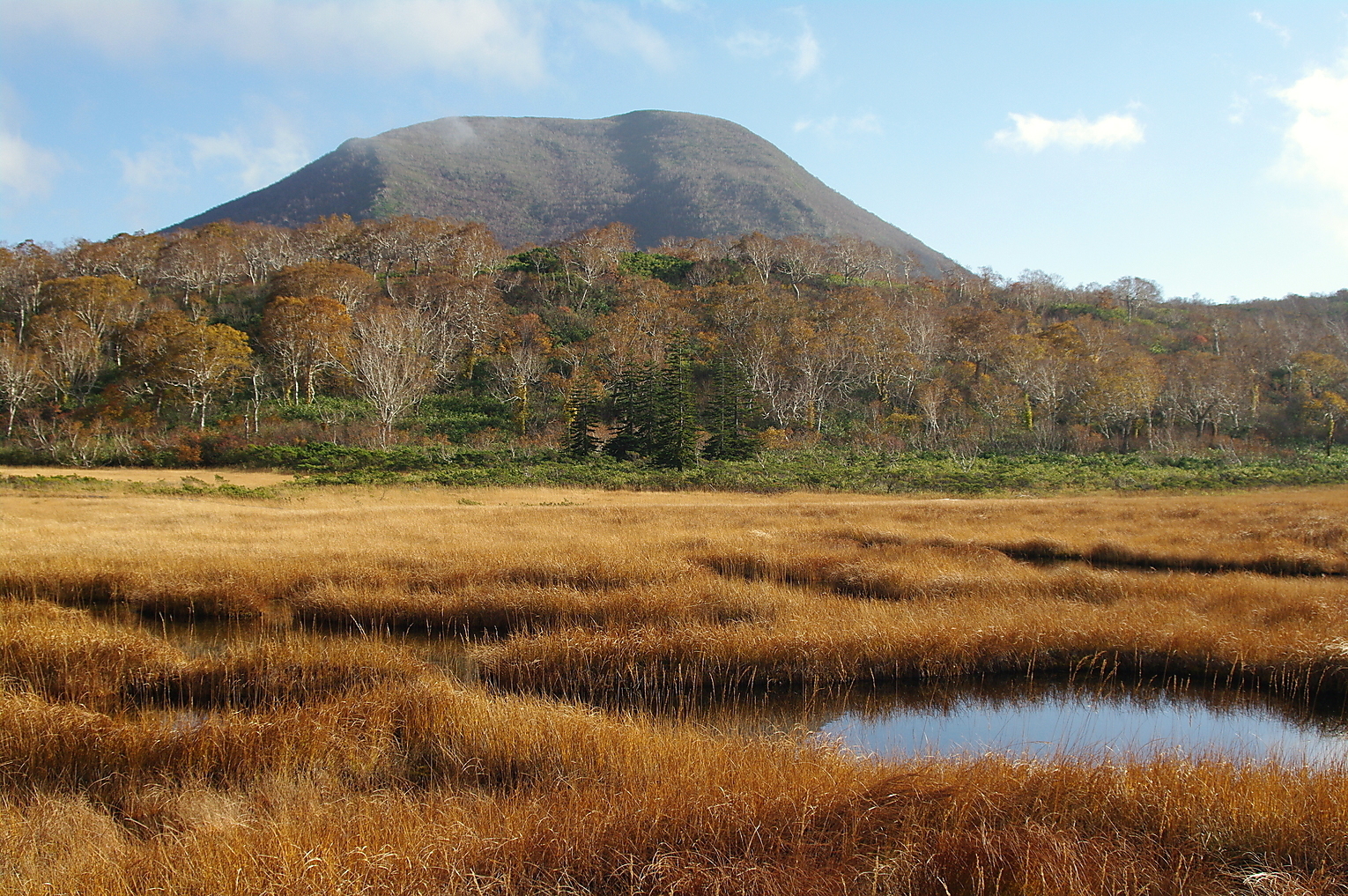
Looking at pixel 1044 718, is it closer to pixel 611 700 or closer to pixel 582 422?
pixel 611 700

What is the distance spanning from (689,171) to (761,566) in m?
196

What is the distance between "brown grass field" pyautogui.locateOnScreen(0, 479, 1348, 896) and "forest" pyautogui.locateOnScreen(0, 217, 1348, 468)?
31.9m

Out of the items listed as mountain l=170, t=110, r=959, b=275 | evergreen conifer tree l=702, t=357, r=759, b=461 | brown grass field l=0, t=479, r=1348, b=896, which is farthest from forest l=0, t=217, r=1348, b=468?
mountain l=170, t=110, r=959, b=275

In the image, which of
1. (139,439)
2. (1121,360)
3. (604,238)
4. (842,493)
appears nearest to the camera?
(842,493)

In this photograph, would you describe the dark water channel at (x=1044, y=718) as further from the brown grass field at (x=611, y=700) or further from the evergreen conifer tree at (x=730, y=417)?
the evergreen conifer tree at (x=730, y=417)

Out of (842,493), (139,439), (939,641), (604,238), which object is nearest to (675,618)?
(939,641)

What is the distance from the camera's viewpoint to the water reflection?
8078 millimetres

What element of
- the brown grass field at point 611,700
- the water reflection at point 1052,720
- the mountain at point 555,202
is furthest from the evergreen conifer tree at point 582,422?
the mountain at point 555,202

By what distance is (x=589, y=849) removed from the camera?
4988 millimetres

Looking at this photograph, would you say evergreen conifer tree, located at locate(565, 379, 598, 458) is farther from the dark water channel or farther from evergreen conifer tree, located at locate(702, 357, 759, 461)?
the dark water channel

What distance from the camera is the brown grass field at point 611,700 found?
4895mm

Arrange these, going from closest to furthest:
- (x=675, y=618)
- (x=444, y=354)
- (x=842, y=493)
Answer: (x=675, y=618) → (x=842, y=493) → (x=444, y=354)

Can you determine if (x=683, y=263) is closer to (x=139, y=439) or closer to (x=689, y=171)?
(x=139, y=439)

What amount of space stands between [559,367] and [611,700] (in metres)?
58.0
